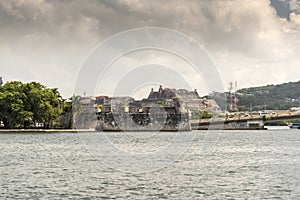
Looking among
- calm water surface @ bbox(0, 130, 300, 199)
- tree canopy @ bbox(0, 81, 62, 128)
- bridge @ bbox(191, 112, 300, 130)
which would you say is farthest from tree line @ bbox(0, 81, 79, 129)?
calm water surface @ bbox(0, 130, 300, 199)

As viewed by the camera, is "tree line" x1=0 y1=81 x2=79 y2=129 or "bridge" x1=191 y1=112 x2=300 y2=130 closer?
"tree line" x1=0 y1=81 x2=79 y2=129

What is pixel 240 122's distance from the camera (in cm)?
16150

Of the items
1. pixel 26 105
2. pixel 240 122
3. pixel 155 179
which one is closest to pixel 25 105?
pixel 26 105

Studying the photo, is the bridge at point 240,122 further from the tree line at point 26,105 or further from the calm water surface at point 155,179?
the calm water surface at point 155,179

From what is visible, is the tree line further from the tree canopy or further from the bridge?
the bridge

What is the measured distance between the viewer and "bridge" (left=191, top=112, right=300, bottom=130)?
150750mm

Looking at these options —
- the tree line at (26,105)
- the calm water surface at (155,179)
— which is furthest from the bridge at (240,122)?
the calm water surface at (155,179)

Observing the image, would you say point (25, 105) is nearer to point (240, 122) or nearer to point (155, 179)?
point (240, 122)

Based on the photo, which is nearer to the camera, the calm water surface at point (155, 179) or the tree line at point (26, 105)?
the calm water surface at point (155, 179)

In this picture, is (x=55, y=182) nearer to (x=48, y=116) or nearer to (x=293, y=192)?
(x=293, y=192)

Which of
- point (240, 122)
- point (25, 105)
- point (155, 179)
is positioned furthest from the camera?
point (240, 122)

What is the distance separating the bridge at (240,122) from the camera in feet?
495

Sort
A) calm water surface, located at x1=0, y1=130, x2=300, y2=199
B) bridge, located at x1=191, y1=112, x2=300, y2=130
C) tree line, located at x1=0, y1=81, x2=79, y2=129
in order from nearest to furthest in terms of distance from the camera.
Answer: calm water surface, located at x1=0, y1=130, x2=300, y2=199
tree line, located at x1=0, y1=81, x2=79, y2=129
bridge, located at x1=191, y1=112, x2=300, y2=130

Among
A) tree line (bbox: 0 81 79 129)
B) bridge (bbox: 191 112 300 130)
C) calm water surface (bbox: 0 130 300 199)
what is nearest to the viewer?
calm water surface (bbox: 0 130 300 199)
